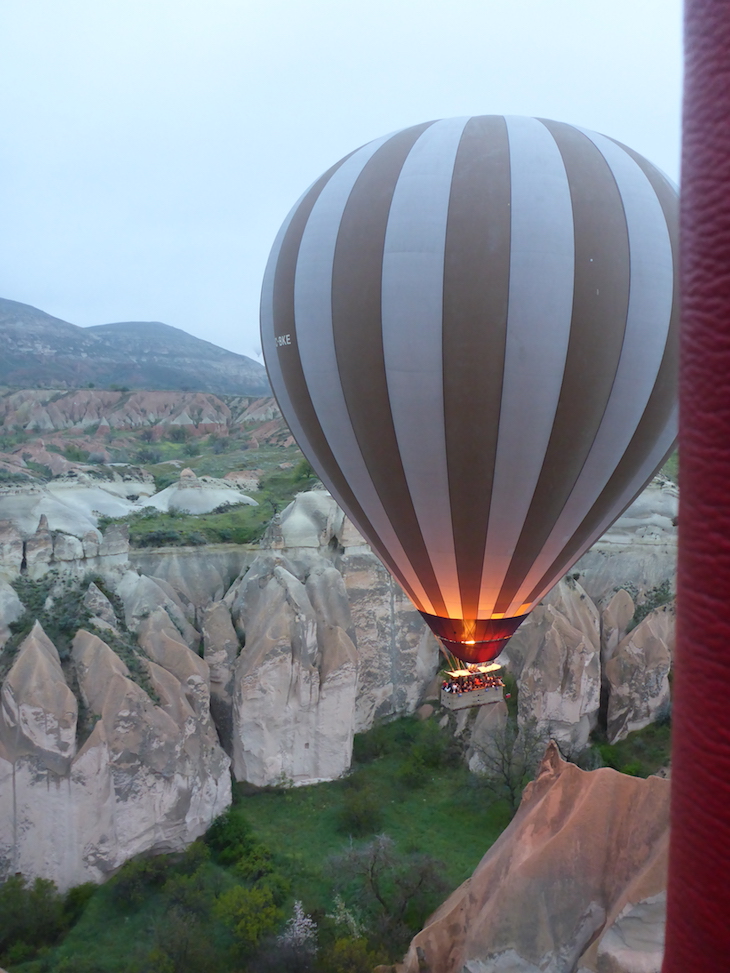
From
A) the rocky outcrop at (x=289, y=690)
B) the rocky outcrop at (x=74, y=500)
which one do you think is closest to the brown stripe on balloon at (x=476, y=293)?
the rocky outcrop at (x=289, y=690)

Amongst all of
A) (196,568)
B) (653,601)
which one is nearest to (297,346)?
(196,568)

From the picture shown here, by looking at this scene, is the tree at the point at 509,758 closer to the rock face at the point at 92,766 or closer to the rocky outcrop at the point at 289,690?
the rocky outcrop at the point at 289,690

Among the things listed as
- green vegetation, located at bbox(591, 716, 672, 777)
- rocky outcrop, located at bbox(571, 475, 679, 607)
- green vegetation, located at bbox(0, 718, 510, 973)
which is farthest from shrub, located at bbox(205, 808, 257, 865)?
rocky outcrop, located at bbox(571, 475, 679, 607)

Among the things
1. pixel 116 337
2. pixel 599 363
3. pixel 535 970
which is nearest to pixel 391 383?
pixel 599 363

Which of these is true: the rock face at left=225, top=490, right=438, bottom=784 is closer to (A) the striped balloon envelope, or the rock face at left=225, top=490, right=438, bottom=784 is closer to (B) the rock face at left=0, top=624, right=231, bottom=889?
(B) the rock face at left=0, top=624, right=231, bottom=889

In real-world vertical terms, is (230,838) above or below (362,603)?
below

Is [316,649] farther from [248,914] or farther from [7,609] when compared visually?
[7,609]

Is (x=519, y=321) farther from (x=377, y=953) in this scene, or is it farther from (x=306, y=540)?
(x=306, y=540)
